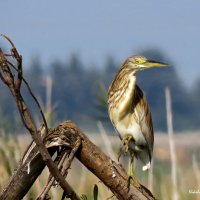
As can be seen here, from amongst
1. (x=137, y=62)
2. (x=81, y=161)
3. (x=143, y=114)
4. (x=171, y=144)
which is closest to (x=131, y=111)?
(x=143, y=114)

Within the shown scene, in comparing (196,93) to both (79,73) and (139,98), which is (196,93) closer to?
(79,73)

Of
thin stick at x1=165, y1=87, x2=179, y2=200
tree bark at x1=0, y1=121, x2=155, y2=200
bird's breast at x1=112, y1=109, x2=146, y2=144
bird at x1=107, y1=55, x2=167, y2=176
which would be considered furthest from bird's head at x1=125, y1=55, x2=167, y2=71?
thin stick at x1=165, y1=87, x2=179, y2=200

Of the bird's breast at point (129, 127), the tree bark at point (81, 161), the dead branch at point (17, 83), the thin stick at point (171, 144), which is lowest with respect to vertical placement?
the thin stick at point (171, 144)

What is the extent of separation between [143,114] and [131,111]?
0.17 feet

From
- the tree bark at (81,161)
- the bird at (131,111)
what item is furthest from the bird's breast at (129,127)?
the tree bark at (81,161)

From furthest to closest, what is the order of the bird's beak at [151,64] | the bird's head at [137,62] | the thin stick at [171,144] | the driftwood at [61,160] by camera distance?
the thin stick at [171,144]
the bird's head at [137,62]
the bird's beak at [151,64]
the driftwood at [61,160]

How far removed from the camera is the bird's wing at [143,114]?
304 cm

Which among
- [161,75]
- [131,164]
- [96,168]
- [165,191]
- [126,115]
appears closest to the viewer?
[96,168]

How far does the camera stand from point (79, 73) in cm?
7488

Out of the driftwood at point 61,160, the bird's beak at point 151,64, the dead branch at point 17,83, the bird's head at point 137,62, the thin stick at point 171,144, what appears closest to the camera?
the dead branch at point 17,83

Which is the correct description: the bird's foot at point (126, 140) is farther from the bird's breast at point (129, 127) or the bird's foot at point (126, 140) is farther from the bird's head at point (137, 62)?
the bird's head at point (137, 62)

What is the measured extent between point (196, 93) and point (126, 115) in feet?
224

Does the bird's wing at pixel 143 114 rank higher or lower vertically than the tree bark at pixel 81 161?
lower

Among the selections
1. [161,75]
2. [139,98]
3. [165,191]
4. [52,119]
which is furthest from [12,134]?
[161,75]
